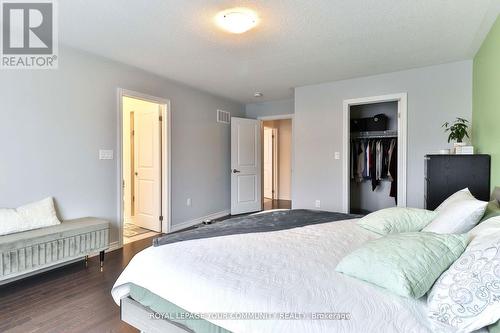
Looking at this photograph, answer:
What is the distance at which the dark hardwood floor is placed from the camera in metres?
1.82

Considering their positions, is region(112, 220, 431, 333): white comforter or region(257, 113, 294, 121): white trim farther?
region(257, 113, 294, 121): white trim

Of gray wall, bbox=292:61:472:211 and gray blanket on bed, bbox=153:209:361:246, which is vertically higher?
gray wall, bbox=292:61:472:211

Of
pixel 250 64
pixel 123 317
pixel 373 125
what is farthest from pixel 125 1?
pixel 373 125

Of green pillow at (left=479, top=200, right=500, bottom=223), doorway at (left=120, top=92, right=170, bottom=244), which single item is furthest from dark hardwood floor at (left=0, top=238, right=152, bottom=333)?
green pillow at (left=479, top=200, right=500, bottom=223)

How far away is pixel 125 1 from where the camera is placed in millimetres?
1995

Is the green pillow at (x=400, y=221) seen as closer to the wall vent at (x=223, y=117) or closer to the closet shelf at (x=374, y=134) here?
the closet shelf at (x=374, y=134)

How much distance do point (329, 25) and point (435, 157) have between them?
1.69 m

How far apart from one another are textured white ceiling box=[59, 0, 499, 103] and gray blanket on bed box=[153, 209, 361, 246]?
66.0 inches

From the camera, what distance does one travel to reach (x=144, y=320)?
4.41 ft

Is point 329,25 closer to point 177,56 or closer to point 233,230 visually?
point 177,56

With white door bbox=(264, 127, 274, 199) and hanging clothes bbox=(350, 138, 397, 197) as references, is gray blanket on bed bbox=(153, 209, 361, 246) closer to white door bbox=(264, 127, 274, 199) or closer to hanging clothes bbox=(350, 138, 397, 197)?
hanging clothes bbox=(350, 138, 397, 197)

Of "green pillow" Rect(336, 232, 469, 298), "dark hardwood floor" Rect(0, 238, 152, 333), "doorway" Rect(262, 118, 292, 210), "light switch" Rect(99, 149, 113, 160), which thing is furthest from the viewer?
"doorway" Rect(262, 118, 292, 210)

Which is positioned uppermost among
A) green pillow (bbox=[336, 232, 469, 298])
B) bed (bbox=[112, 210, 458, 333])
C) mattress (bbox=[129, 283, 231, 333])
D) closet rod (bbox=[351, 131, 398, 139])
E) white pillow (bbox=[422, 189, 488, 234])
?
closet rod (bbox=[351, 131, 398, 139])

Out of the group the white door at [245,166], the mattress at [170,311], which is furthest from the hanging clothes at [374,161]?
the mattress at [170,311]
